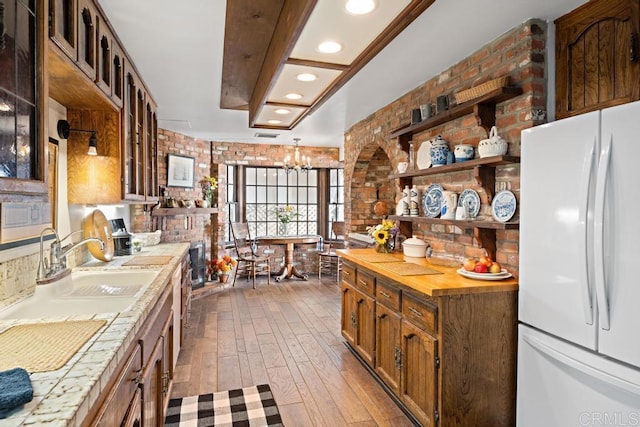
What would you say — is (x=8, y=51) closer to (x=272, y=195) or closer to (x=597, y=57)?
(x=597, y=57)

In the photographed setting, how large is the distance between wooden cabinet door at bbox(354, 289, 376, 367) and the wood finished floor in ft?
0.53

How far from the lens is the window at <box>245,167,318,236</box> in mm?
6957

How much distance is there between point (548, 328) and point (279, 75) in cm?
211

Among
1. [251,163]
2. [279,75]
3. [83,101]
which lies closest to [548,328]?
[279,75]

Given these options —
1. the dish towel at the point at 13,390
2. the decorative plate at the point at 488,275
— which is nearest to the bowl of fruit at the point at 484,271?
the decorative plate at the point at 488,275

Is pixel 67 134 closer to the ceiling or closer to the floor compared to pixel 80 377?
closer to the ceiling

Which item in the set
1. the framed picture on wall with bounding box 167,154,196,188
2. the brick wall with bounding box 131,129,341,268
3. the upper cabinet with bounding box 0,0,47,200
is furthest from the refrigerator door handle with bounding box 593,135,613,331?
the framed picture on wall with bounding box 167,154,196,188

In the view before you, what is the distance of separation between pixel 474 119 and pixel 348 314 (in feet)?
6.48

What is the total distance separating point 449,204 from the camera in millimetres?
2826

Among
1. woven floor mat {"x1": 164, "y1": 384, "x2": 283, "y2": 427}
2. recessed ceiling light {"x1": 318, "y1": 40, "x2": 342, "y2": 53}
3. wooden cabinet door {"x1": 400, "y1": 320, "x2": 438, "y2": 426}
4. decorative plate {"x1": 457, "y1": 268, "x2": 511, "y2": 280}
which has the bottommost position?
woven floor mat {"x1": 164, "y1": 384, "x2": 283, "y2": 427}

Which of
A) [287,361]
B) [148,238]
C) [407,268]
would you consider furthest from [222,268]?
[407,268]

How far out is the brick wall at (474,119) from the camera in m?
2.21

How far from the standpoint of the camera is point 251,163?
6.64 metres

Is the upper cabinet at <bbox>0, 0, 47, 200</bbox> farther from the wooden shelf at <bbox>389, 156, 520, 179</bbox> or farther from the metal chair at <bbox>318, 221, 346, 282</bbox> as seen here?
the metal chair at <bbox>318, 221, 346, 282</bbox>
